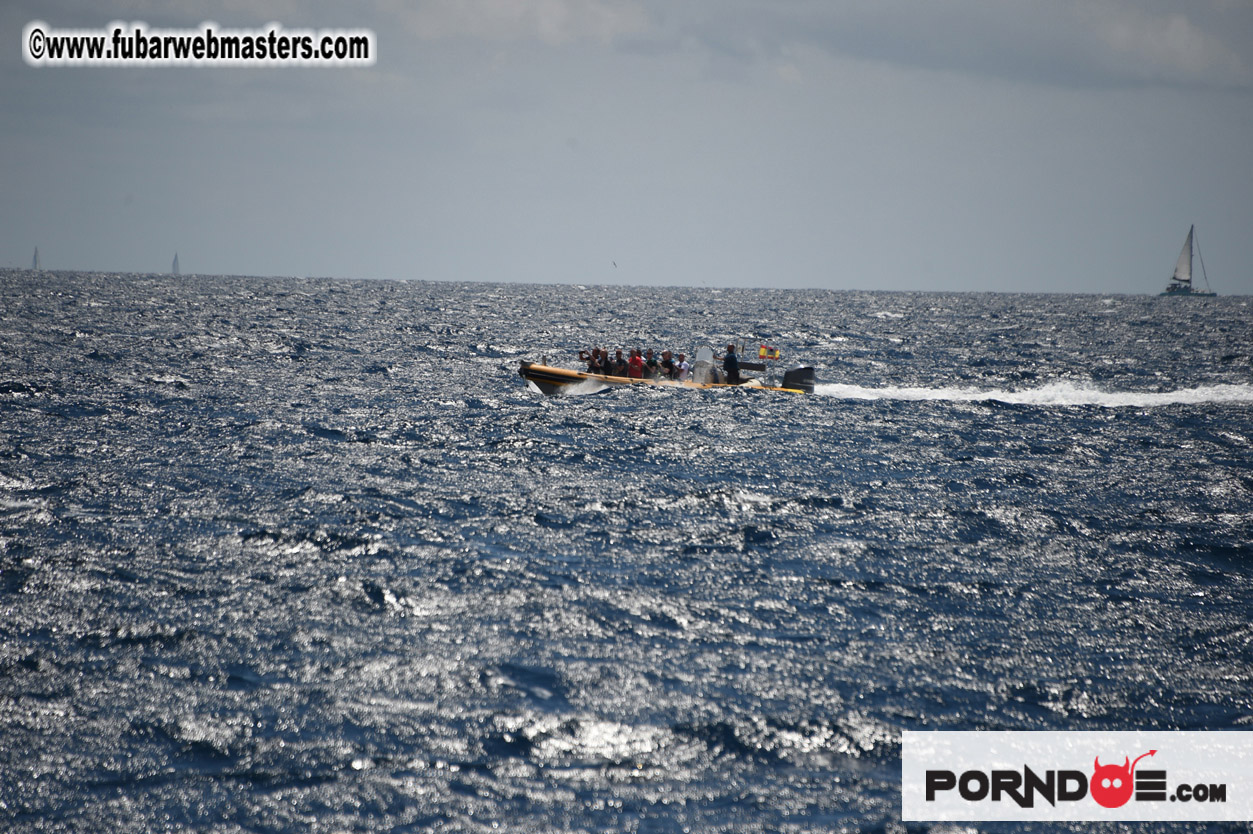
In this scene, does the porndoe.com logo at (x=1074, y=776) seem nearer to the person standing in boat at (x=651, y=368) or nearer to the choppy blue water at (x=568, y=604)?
the choppy blue water at (x=568, y=604)

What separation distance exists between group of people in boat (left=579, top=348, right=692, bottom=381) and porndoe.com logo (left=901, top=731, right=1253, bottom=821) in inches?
875

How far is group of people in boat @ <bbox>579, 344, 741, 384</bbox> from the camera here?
30.2 metres

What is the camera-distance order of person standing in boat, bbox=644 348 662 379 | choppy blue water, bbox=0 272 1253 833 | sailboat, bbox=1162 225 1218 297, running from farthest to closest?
sailboat, bbox=1162 225 1218 297, person standing in boat, bbox=644 348 662 379, choppy blue water, bbox=0 272 1253 833

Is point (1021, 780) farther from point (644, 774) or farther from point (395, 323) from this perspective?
point (395, 323)

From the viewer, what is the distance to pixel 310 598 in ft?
37.2

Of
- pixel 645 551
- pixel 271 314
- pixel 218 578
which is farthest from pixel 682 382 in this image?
pixel 271 314

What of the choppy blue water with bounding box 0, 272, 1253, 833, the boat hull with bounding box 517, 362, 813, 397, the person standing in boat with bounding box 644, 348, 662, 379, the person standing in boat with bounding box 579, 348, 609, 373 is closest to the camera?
the choppy blue water with bounding box 0, 272, 1253, 833

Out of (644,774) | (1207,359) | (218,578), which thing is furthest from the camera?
(1207,359)

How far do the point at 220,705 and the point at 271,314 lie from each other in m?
58.1

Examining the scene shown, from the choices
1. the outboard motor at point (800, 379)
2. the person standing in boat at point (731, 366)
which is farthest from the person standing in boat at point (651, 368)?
the outboard motor at point (800, 379)

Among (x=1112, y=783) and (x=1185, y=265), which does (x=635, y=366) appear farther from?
(x=1185, y=265)

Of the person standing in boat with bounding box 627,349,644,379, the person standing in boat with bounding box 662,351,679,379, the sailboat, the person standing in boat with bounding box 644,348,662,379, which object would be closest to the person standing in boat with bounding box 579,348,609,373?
the person standing in boat with bounding box 627,349,644,379

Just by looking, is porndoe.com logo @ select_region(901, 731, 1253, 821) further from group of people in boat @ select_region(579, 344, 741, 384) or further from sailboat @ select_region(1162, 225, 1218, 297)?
sailboat @ select_region(1162, 225, 1218, 297)

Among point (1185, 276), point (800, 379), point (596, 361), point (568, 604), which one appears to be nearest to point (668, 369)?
point (596, 361)
